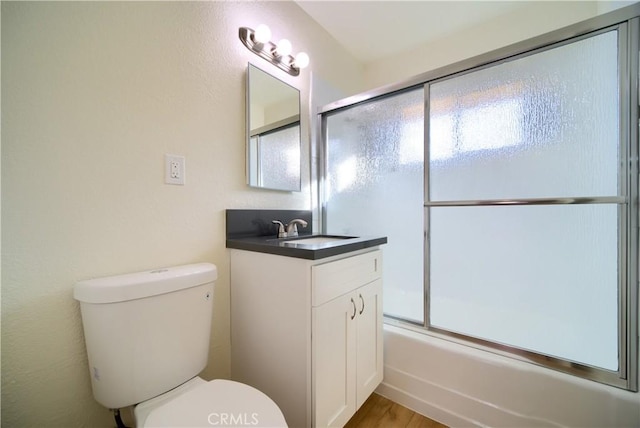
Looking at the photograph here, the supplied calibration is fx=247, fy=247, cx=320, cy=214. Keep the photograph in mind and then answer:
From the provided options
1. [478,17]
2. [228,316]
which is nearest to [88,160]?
[228,316]

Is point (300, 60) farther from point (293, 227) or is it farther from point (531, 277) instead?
point (531, 277)

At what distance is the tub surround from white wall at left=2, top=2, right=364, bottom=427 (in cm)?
9

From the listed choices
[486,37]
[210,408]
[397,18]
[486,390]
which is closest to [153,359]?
[210,408]

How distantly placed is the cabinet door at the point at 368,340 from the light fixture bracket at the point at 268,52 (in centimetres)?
138

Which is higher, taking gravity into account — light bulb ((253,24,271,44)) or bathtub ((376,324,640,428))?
light bulb ((253,24,271,44))

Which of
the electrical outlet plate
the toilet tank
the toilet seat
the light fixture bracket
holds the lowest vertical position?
the toilet seat

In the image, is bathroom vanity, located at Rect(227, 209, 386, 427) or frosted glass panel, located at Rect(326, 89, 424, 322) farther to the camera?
frosted glass panel, located at Rect(326, 89, 424, 322)

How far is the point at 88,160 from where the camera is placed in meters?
0.84

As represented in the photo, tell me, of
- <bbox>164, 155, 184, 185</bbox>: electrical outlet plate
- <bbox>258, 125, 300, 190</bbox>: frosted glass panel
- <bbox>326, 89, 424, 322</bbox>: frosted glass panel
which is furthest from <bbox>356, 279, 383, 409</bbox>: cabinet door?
<bbox>164, 155, 184, 185</bbox>: electrical outlet plate

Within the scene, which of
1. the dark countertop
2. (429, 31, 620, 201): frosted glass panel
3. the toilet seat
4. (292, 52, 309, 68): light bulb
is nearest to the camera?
the toilet seat

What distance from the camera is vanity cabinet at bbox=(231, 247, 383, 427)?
93cm

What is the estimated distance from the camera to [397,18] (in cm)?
171

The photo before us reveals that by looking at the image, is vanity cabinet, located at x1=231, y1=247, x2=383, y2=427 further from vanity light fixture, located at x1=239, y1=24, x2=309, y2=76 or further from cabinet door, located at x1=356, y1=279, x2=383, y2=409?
vanity light fixture, located at x1=239, y1=24, x2=309, y2=76

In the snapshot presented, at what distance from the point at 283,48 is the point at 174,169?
95cm
